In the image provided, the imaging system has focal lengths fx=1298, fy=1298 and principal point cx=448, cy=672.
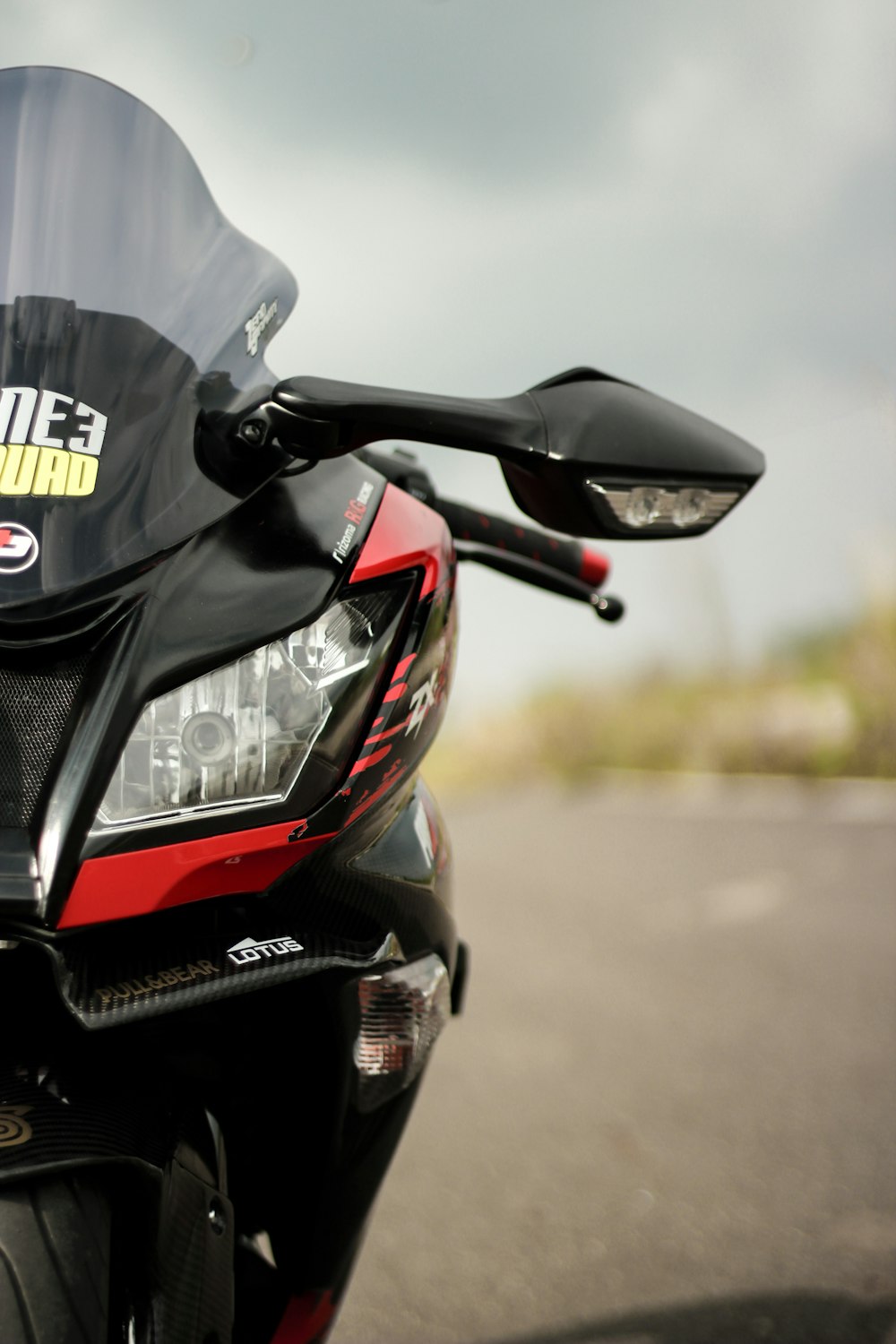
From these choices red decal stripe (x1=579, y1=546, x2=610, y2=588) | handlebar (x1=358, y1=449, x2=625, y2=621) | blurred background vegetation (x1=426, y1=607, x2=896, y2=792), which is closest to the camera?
handlebar (x1=358, y1=449, x2=625, y2=621)

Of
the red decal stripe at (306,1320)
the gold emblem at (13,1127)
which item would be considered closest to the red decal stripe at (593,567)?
the red decal stripe at (306,1320)

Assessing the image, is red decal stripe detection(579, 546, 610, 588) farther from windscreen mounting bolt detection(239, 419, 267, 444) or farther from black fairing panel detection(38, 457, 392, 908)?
windscreen mounting bolt detection(239, 419, 267, 444)

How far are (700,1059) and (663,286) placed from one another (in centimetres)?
216

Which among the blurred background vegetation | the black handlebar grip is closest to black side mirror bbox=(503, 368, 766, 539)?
the black handlebar grip

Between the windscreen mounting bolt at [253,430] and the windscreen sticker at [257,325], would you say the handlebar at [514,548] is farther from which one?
the windscreen mounting bolt at [253,430]

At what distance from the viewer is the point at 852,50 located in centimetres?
182

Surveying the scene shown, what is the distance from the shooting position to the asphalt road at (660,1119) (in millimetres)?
2328

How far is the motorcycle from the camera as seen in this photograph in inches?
38.9

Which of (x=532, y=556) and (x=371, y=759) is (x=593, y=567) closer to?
(x=532, y=556)

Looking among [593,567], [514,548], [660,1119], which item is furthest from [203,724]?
[660,1119]

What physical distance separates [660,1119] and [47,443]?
2.62m

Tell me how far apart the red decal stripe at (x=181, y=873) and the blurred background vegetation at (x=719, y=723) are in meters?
6.93

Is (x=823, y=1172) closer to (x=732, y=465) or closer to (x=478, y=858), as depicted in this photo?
(x=732, y=465)

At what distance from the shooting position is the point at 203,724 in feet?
3.48
